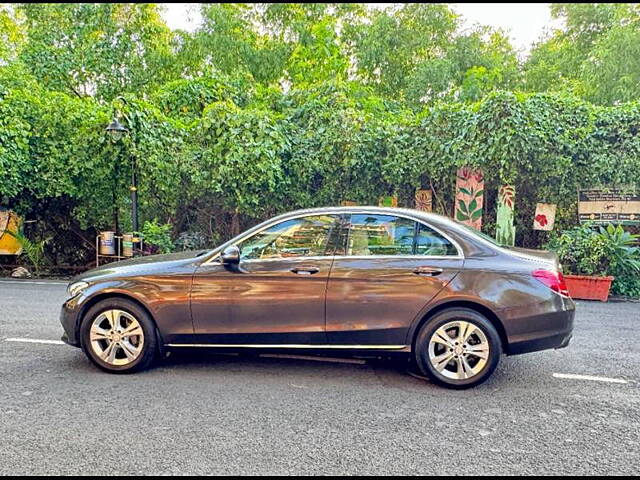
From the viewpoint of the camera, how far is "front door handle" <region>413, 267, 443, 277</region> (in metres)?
4.20

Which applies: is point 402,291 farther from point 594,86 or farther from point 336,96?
point 594,86

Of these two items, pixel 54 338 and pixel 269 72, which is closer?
pixel 54 338

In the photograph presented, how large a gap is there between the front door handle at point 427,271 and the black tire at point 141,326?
243 centimetres

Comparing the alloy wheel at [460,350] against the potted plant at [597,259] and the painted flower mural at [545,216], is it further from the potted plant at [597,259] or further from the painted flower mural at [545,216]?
the painted flower mural at [545,216]

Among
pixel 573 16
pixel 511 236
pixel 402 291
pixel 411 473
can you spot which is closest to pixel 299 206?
pixel 511 236

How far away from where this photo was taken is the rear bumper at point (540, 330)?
4.10 metres

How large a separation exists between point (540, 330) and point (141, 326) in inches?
137

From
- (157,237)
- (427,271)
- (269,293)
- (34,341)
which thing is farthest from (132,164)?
(427,271)

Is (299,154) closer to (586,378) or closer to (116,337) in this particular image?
(116,337)

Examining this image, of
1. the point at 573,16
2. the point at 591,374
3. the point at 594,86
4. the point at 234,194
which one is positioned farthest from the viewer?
→ the point at 573,16

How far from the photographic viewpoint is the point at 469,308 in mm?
4211

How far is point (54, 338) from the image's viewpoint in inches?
227

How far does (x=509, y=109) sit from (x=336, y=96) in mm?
3842

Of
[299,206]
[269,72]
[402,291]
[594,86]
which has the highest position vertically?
[269,72]
